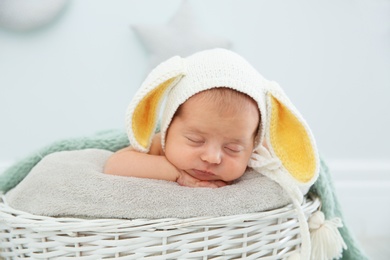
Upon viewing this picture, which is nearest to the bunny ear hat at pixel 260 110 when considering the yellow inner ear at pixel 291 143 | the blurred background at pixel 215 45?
the yellow inner ear at pixel 291 143

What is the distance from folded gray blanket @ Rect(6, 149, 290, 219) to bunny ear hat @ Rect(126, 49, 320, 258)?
63 mm

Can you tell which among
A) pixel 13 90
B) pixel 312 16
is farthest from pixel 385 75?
pixel 13 90

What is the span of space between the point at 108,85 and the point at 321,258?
873 millimetres

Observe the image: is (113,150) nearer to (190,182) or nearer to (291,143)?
(190,182)

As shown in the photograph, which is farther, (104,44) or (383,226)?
(383,226)

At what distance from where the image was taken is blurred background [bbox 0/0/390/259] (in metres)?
1.65

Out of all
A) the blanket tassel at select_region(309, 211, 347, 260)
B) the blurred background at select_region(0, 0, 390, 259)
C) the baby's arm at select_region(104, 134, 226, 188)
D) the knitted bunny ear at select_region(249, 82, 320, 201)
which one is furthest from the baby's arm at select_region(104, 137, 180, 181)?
the blurred background at select_region(0, 0, 390, 259)

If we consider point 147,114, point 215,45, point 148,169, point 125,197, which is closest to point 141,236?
point 125,197

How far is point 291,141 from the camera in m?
1.10

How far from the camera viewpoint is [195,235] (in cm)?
92

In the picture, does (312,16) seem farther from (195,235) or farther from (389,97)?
(195,235)

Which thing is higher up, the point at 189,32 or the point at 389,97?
the point at 189,32

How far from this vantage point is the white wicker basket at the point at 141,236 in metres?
0.90

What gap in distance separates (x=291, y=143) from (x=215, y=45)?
686 millimetres
